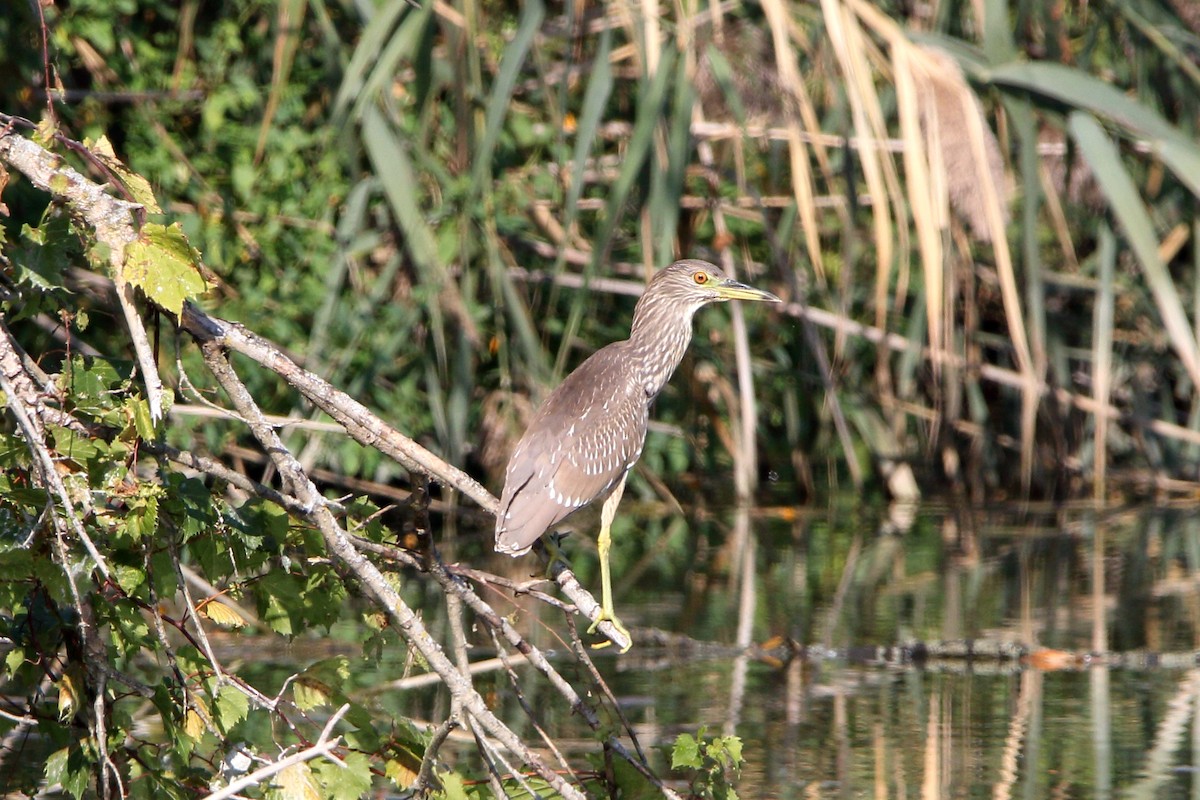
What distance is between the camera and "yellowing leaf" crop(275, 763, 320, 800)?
2.93 meters

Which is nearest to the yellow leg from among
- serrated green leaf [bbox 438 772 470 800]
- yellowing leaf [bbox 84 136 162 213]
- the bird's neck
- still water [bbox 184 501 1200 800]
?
still water [bbox 184 501 1200 800]

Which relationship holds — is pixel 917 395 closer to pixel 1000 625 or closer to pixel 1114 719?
pixel 1000 625

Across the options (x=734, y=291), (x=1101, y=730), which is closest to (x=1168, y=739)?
(x=1101, y=730)

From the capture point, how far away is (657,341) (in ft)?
16.9

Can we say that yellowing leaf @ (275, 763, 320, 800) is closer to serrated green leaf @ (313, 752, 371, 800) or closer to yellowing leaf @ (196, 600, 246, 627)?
serrated green leaf @ (313, 752, 371, 800)

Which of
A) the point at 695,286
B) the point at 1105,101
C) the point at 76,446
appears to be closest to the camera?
the point at 76,446

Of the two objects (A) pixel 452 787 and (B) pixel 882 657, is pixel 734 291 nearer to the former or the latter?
(B) pixel 882 657

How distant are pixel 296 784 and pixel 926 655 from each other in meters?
3.66

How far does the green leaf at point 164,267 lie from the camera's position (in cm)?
283

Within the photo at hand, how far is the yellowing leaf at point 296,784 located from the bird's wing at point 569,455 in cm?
112

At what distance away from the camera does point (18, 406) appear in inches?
111

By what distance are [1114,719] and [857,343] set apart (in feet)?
14.5

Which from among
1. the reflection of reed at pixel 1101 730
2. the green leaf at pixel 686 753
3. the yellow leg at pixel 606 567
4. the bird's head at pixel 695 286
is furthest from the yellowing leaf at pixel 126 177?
the reflection of reed at pixel 1101 730

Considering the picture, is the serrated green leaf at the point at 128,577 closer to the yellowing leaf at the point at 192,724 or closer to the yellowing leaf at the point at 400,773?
the yellowing leaf at the point at 192,724
